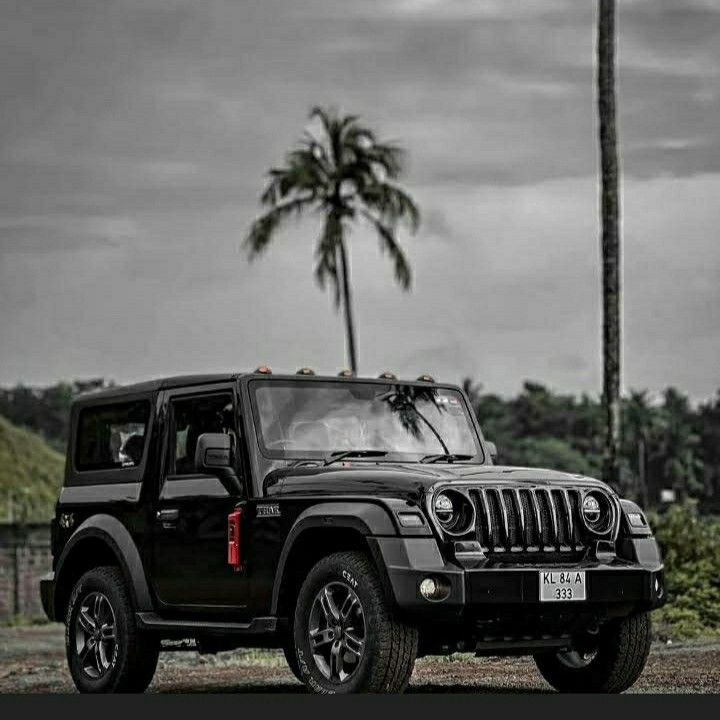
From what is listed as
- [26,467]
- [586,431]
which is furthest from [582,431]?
[26,467]

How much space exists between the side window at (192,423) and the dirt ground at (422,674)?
2.20 meters

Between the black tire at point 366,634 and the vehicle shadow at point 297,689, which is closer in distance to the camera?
the black tire at point 366,634

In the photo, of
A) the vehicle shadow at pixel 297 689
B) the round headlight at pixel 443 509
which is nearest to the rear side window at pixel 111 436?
the vehicle shadow at pixel 297 689

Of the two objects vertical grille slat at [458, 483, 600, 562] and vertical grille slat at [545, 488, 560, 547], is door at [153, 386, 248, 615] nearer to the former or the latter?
A: vertical grille slat at [458, 483, 600, 562]

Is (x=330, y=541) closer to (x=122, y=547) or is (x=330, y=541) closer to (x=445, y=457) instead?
(x=445, y=457)

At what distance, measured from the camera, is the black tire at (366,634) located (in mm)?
10117

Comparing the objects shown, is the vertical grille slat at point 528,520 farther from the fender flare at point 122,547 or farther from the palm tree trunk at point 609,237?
the palm tree trunk at point 609,237

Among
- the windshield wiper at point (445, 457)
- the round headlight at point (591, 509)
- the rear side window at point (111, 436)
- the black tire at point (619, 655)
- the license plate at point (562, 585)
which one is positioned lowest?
the black tire at point (619, 655)

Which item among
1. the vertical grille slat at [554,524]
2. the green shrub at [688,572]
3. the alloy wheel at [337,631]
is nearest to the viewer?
the alloy wheel at [337,631]

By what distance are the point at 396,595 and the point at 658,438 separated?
139779 mm

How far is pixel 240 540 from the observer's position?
11234mm

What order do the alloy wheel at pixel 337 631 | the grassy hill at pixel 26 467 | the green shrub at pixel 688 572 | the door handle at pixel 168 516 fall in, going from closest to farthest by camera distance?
the alloy wheel at pixel 337 631 < the door handle at pixel 168 516 < the green shrub at pixel 688 572 < the grassy hill at pixel 26 467

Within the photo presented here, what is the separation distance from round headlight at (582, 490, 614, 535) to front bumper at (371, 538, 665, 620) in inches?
10.3

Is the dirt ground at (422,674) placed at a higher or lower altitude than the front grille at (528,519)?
lower
